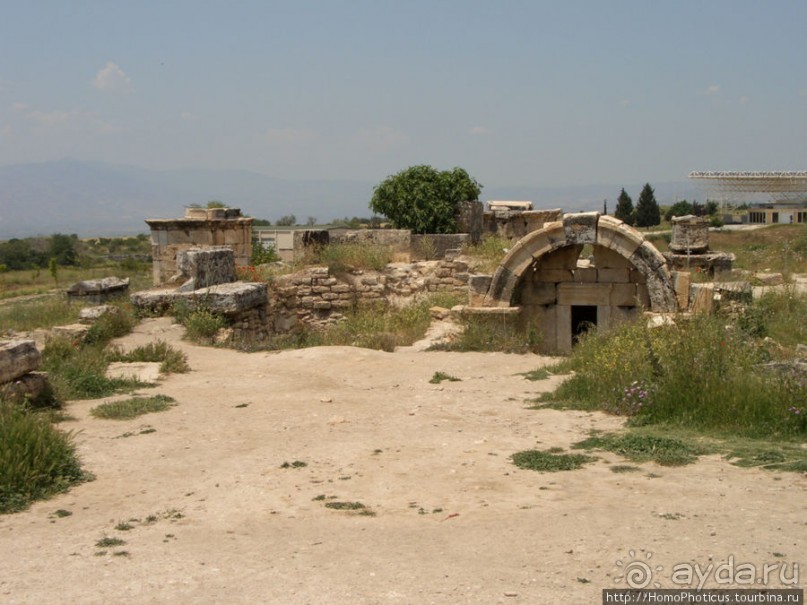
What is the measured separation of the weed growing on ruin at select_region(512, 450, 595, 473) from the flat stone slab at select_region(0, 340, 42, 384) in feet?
15.5

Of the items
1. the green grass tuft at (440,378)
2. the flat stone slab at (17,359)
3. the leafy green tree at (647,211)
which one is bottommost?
the green grass tuft at (440,378)

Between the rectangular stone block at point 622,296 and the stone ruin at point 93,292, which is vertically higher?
the stone ruin at point 93,292

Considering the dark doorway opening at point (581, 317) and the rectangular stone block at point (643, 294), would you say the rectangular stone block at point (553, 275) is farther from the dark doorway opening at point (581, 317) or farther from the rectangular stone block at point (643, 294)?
the rectangular stone block at point (643, 294)

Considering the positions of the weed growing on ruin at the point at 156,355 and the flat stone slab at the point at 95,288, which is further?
the flat stone slab at the point at 95,288

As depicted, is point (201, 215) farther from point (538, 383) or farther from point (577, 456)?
point (577, 456)

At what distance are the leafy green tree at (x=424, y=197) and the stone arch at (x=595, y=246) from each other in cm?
1221

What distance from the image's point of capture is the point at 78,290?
1527 cm

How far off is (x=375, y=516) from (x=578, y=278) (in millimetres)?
9463

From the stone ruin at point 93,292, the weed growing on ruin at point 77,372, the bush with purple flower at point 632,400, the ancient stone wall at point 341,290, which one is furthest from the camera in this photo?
the ancient stone wall at point 341,290

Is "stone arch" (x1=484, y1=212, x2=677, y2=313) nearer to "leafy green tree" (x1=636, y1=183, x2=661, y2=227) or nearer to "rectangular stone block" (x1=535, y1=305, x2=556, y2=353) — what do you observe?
"rectangular stone block" (x1=535, y1=305, x2=556, y2=353)

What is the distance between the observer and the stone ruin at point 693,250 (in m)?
17.8

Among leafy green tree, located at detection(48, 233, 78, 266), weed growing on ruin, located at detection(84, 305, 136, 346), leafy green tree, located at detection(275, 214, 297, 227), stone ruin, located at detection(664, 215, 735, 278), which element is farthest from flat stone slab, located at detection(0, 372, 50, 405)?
leafy green tree, located at detection(275, 214, 297, 227)

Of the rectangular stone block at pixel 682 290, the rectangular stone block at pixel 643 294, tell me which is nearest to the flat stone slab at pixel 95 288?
the rectangular stone block at pixel 643 294

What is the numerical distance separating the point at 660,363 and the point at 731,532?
11.4 ft
